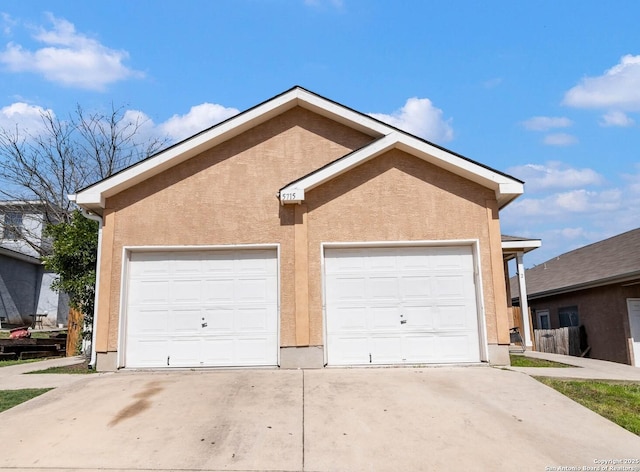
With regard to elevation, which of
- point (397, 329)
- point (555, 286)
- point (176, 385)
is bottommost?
point (176, 385)

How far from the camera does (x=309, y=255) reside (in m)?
9.72

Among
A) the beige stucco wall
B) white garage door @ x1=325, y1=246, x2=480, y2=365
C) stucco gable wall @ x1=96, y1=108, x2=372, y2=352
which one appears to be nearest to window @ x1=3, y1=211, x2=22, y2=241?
stucco gable wall @ x1=96, y1=108, x2=372, y2=352

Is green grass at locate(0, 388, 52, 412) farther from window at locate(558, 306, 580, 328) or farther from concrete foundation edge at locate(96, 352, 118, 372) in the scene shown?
window at locate(558, 306, 580, 328)

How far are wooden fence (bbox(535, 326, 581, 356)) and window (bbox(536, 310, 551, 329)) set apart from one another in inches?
113

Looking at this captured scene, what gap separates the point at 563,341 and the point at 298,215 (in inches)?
516

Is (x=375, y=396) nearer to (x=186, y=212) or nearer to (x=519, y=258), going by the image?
(x=186, y=212)

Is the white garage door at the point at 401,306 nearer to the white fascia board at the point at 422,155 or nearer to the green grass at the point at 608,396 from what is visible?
the white fascia board at the point at 422,155

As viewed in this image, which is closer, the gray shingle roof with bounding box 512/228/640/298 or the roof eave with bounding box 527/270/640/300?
the roof eave with bounding box 527/270/640/300

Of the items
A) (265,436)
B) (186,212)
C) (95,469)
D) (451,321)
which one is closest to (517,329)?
(451,321)

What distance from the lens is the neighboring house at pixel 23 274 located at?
22469 mm

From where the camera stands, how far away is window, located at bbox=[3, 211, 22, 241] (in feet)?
72.3

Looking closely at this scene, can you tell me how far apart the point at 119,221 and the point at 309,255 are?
4.04m

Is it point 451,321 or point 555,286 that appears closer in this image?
point 451,321

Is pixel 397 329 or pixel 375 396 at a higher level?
pixel 397 329
